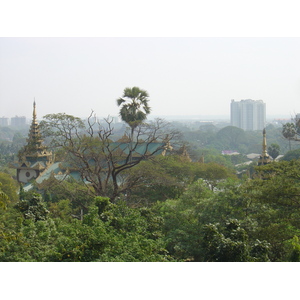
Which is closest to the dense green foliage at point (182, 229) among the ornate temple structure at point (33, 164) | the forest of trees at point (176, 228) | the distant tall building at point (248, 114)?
the forest of trees at point (176, 228)

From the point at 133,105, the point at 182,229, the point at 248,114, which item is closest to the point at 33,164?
the point at 133,105

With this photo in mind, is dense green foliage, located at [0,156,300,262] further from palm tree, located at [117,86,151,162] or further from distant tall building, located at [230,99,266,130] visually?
distant tall building, located at [230,99,266,130]

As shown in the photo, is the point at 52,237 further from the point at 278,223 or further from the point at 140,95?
the point at 140,95

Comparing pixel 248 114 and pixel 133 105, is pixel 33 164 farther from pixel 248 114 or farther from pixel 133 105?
pixel 248 114

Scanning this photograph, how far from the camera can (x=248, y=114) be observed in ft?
331

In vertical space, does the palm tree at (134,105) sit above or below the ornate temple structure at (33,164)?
above

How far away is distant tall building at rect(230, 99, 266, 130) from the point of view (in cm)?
9261

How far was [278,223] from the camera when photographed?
9797 mm

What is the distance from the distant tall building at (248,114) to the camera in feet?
304

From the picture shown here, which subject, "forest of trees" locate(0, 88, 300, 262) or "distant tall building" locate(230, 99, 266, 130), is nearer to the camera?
"forest of trees" locate(0, 88, 300, 262)

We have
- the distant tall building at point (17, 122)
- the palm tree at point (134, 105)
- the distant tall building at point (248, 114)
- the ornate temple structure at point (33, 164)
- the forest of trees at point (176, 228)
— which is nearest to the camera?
the forest of trees at point (176, 228)

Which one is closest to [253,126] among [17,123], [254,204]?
[17,123]

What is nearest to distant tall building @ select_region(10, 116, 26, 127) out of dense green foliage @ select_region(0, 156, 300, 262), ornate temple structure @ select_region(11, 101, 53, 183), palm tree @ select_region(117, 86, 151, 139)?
ornate temple structure @ select_region(11, 101, 53, 183)

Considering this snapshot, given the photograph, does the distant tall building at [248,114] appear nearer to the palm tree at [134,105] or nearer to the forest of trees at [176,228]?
the palm tree at [134,105]
